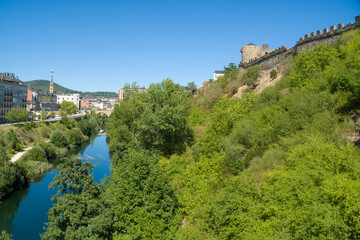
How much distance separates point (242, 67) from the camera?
5241 centimetres

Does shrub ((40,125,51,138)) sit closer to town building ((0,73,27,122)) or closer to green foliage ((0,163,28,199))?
town building ((0,73,27,122))

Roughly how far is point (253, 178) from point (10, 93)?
77187mm

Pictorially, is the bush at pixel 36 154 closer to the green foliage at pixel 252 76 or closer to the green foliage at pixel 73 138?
the green foliage at pixel 73 138

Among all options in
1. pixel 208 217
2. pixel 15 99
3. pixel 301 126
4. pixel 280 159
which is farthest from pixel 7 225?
pixel 15 99

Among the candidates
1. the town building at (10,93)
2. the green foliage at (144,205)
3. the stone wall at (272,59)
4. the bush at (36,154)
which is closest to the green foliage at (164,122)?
the green foliage at (144,205)

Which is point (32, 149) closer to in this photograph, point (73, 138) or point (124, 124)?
point (124, 124)

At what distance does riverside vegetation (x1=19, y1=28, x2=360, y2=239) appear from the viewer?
10.9 m

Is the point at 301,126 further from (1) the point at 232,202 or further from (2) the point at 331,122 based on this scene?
(1) the point at 232,202

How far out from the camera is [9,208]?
97.7 feet

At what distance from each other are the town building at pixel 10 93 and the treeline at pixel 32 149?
35.8ft

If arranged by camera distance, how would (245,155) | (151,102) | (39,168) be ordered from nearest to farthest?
(245,155)
(151,102)
(39,168)

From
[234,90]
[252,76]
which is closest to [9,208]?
[234,90]

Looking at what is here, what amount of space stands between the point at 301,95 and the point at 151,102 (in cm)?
1914

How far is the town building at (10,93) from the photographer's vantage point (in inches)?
2653
